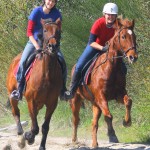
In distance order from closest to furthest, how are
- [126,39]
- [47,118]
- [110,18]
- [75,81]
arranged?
[126,39]
[47,118]
[110,18]
[75,81]

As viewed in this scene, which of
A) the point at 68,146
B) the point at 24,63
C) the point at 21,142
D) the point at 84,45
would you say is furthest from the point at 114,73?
the point at 84,45

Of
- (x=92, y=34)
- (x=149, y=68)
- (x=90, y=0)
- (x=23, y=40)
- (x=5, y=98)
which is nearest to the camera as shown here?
(x=92, y=34)

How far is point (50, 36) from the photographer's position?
9.18 metres

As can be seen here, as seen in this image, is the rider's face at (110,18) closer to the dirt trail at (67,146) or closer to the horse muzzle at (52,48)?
the horse muzzle at (52,48)

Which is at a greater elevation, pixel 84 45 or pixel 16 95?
pixel 84 45

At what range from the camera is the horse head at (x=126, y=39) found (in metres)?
9.72

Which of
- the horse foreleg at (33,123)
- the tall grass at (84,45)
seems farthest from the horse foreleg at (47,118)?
the tall grass at (84,45)

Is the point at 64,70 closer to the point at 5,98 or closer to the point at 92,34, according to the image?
the point at 92,34

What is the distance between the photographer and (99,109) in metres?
11.1

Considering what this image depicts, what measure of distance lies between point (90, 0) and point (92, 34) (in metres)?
3.59

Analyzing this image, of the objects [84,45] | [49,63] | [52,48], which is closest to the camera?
[52,48]

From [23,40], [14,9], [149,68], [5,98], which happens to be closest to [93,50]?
[149,68]

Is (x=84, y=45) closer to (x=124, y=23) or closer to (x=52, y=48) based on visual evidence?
(x=124, y=23)

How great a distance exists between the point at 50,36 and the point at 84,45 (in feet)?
20.3
